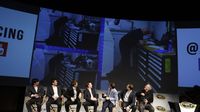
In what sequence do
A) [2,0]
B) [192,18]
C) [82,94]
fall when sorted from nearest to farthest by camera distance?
[2,0] < [82,94] < [192,18]

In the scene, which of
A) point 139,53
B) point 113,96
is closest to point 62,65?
point 113,96

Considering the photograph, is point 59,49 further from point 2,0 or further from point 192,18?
point 192,18

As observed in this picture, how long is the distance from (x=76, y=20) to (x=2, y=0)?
106 inches

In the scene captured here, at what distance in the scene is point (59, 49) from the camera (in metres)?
8.77

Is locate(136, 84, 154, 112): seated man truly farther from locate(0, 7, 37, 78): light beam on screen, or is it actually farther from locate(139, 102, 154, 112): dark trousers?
locate(0, 7, 37, 78): light beam on screen

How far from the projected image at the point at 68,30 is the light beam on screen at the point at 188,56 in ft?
9.68

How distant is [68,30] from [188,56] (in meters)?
4.18

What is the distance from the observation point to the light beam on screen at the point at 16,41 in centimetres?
730

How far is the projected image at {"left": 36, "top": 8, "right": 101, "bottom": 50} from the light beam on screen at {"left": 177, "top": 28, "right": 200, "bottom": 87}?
295 centimetres

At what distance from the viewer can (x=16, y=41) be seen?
299 inches

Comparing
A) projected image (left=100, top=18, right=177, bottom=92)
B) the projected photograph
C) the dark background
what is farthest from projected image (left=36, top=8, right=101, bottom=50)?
projected image (left=100, top=18, right=177, bottom=92)

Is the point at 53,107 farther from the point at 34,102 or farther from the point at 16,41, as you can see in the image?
the point at 16,41

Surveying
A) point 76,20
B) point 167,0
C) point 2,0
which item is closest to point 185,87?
point 167,0

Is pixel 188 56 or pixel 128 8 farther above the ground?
pixel 128 8
